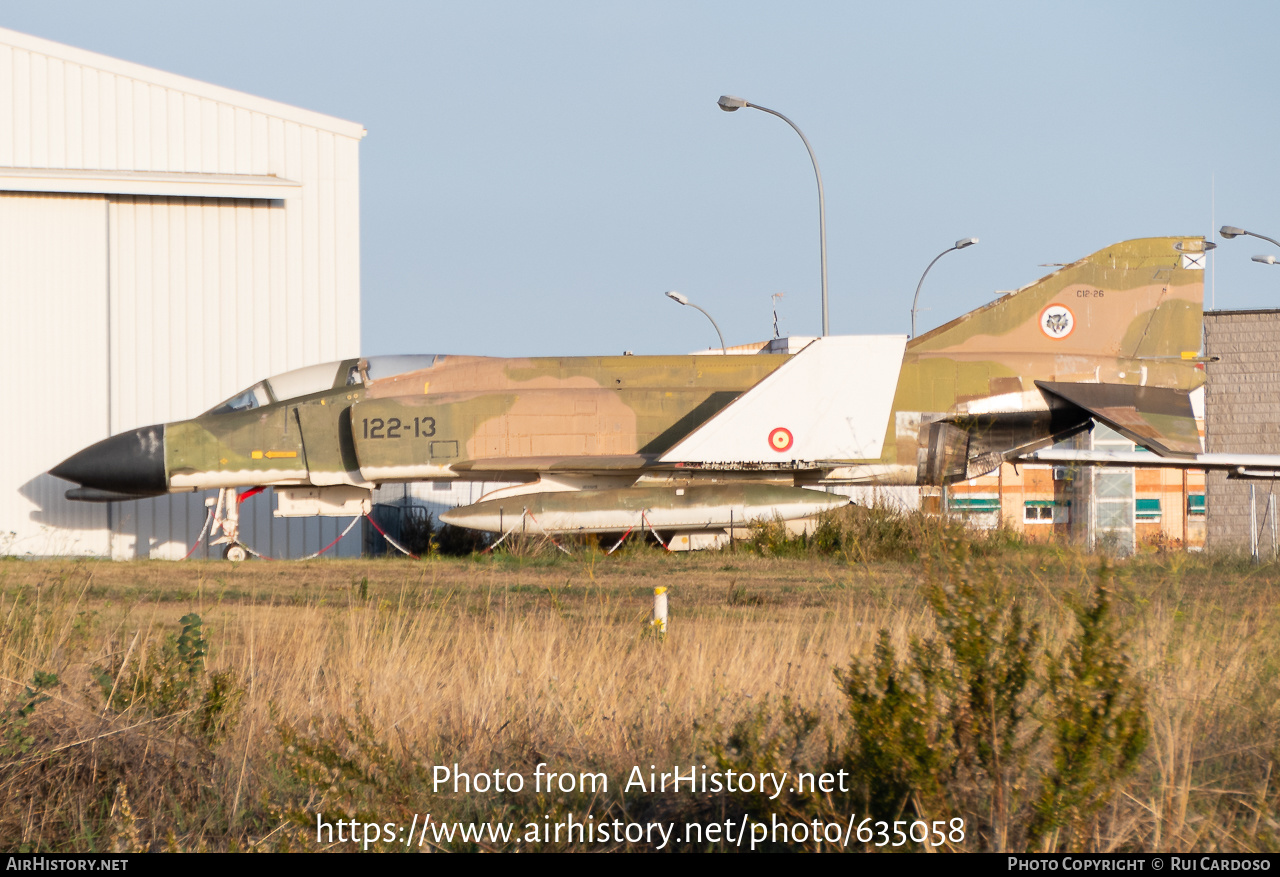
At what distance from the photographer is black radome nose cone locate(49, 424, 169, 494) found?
1445 centimetres

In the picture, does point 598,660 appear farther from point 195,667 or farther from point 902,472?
point 902,472

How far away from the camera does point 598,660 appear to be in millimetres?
5344

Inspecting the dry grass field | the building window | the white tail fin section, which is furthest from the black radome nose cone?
the building window

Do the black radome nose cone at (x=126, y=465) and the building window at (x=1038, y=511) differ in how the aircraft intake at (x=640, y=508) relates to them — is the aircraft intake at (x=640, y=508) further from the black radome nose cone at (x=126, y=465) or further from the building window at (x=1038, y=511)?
the building window at (x=1038, y=511)

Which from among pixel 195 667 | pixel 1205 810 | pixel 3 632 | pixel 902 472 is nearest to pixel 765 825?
pixel 1205 810

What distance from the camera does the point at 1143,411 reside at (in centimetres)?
1427

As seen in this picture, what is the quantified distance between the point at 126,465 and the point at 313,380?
2.88m

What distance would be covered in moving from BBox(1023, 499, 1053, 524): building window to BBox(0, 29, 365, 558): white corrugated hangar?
2543 cm

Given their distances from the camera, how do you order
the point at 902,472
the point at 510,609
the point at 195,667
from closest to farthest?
the point at 195,667 < the point at 510,609 < the point at 902,472

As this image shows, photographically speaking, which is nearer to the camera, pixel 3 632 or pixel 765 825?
pixel 765 825

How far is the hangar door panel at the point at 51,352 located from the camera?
17.8 meters

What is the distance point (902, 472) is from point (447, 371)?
6937mm

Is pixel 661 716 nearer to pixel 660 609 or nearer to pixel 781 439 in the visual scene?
pixel 660 609

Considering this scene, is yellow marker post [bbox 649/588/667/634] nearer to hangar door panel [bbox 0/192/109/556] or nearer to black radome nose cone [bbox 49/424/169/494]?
black radome nose cone [bbox 49/424/169/494]
